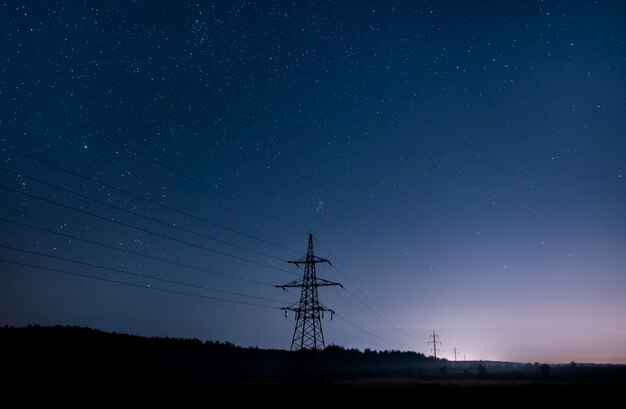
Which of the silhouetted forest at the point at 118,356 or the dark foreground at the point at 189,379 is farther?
the silhouetted forest at the point at 118,356

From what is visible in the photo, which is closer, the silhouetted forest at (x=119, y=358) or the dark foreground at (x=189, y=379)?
the dark foreground at (x=189, y=379)

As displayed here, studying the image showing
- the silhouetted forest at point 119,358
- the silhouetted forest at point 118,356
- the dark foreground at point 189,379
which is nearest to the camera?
the dark foreground at point 189,379

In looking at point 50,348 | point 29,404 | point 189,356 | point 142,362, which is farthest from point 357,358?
point 29,404

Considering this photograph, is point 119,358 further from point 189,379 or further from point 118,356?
point 189,379

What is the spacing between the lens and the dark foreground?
102 feet

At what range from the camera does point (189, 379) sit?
5497 centimetres

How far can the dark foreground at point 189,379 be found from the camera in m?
31.0

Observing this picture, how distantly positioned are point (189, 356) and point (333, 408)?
5366 centimetres

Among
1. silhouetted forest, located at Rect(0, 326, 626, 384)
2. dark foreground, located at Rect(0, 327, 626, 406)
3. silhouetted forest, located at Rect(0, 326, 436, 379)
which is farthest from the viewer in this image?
silhouetted forest, located at Rect(0, 326, 436, 379)

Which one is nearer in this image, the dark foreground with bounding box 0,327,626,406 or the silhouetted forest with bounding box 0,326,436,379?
the dark foreground with bounding box 0,327,626,406

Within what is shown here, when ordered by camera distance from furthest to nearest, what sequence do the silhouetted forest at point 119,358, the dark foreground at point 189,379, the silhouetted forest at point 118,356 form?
the silhouetted forest at point 118,356
the silhouetted forest at point 119,358
the dark foreground at point 189,379

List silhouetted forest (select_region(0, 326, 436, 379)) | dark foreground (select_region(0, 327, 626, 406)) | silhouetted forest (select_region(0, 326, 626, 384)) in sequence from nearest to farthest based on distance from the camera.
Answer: dark foreground (select_region(0, 327, 626, 406)) → silhouetted forest (select_region(0, 326, 626, 384)) → silhouetted forest (select_region(0, 326, 436, 379))

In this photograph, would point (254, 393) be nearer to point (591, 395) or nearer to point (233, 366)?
point (591, 395)

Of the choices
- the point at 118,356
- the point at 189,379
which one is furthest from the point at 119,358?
the point at 189,379
